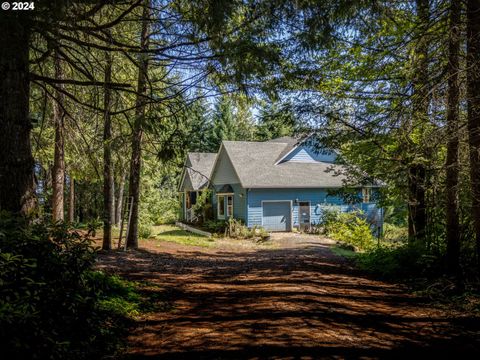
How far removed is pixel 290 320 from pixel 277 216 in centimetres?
1756

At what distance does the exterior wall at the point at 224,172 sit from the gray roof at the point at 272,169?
0.72m

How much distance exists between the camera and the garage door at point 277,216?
867 inches

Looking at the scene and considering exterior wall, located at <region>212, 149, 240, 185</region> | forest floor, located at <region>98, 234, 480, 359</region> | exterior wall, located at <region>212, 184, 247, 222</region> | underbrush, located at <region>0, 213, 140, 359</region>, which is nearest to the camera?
underbrush, located at <region>0, 213, 140, 359</region>

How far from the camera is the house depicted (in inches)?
857

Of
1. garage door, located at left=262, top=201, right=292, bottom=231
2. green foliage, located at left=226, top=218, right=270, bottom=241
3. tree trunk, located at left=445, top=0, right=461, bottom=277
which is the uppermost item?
tree trunk, located at left=445, top=0, right=461, bottom=277

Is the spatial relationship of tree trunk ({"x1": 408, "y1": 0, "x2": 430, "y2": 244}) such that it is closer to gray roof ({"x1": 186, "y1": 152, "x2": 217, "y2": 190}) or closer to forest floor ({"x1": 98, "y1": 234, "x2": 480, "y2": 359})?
forest floor ({"x1": 98, "y1": 234, "x2": 480, "y2": 359})

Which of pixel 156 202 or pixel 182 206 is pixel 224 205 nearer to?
pixel 156 202

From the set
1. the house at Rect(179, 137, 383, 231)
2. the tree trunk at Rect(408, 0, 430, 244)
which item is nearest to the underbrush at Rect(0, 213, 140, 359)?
the tree trunk at Rect(408, 0, 430, 244)

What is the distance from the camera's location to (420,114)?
22.5ft

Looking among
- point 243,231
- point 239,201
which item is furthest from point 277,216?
point 243,231

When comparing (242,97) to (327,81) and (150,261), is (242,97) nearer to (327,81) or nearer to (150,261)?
(327,81)

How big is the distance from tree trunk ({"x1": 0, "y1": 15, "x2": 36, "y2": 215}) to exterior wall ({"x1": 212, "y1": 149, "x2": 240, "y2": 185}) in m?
18.0

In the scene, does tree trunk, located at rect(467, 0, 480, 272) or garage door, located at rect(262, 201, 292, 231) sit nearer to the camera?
tree trunk, located at rect(467, 0, 480, 272)

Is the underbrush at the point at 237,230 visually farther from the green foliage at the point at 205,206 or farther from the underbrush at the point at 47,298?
the underbrush at the point at 47,298
